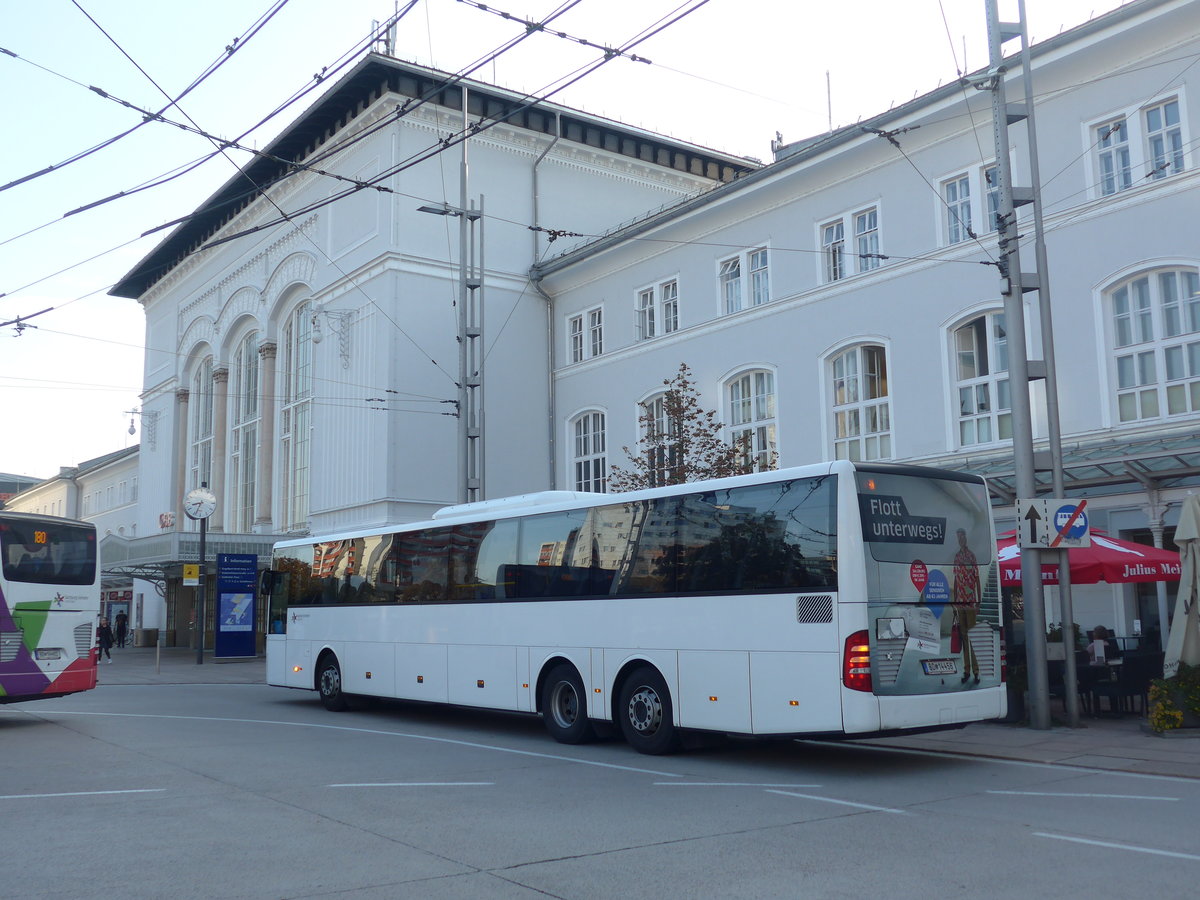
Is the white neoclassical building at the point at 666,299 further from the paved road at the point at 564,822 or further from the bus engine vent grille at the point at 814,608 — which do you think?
the paved road at the point at 564,822

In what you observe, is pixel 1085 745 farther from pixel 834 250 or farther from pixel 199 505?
pixel 199 505

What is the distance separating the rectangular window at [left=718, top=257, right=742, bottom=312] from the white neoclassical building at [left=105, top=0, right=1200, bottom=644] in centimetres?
16

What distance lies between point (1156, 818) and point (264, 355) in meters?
41.9

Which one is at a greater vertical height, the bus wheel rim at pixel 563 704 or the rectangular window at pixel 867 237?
the rectangular window at pixel 867 237

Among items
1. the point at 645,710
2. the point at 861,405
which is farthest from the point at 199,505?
the point at 645,710

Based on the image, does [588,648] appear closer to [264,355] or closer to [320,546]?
[320,546]

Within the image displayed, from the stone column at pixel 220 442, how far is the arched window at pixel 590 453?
19235 millimetres

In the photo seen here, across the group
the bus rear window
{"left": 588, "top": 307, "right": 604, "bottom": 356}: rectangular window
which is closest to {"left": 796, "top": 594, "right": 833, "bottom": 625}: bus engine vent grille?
the bus rear window

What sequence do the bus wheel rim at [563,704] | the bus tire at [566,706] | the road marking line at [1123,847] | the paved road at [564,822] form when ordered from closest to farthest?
the paved road at [564,822], the road marking line at [1123,847], the bus tire at [566,706], the bus wheel rim at [563,704]

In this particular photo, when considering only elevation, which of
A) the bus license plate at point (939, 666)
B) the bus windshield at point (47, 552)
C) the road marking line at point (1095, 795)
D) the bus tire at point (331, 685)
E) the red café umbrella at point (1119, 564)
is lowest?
the road marking line at point (1095, 795)

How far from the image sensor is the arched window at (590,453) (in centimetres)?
3738

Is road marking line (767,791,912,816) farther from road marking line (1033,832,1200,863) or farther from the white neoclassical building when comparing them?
the white neoclassical building

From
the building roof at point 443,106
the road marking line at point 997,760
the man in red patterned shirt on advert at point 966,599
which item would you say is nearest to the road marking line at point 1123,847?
the road marking line at point 997,760

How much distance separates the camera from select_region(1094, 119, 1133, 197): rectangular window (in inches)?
901
